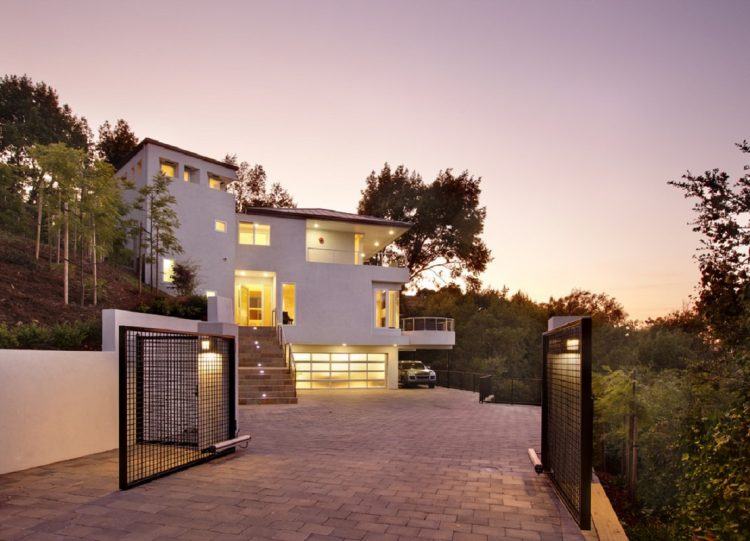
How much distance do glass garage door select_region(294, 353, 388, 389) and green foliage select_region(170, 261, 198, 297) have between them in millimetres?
5900

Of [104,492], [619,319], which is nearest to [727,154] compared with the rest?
[104,492]

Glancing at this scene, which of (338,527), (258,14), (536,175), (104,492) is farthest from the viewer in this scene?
(536,175)

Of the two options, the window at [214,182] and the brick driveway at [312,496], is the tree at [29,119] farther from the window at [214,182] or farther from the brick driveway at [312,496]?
the brick driveway at [312,496]

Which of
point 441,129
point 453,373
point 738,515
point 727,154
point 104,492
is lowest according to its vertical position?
point 453,373

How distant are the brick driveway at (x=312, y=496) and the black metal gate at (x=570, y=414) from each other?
0.25 metres

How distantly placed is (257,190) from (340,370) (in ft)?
72.9

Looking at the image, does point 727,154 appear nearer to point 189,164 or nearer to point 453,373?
point 453,373

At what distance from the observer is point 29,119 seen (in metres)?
31.5

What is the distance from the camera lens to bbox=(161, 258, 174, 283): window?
19.8 m

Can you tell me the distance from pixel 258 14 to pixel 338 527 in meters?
15.4

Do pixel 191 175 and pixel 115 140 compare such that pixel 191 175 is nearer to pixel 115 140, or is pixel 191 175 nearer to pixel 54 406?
pixel 54 406

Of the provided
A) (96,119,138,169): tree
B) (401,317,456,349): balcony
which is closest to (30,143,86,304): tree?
(401,317,456,349): balcony

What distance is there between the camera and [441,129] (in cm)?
2186

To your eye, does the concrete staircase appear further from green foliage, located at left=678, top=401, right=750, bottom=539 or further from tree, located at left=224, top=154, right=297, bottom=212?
tree, located at left=224, top=154, right=297, bottom=212
